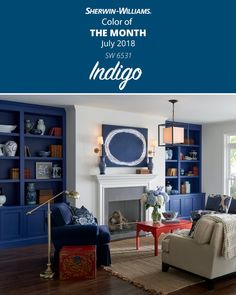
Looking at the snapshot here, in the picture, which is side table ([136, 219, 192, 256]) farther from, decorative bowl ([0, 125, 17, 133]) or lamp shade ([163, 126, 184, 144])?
decorative bowl ([0, 125, 17, 133])

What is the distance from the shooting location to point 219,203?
20.2ft

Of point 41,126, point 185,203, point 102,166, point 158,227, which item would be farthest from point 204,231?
point 185,203

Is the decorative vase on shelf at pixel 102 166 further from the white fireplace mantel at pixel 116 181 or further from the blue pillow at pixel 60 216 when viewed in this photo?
the blue pillow at pixel 60 216

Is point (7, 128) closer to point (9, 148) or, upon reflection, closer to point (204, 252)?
point (9, 148)

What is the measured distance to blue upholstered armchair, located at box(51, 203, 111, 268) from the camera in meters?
3.75

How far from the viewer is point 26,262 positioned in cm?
420

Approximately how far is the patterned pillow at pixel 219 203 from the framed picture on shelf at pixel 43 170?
128 inches

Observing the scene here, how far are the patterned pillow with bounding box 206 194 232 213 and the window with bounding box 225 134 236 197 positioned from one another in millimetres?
1193
